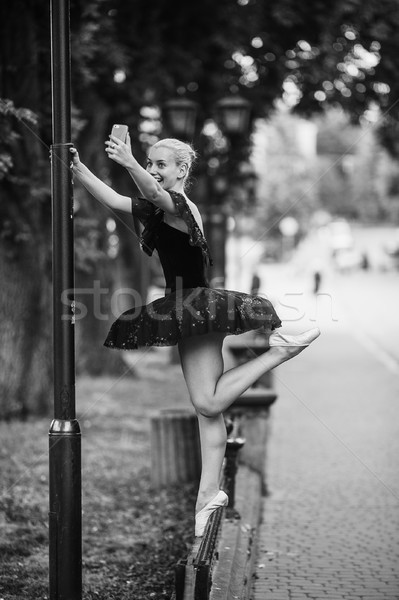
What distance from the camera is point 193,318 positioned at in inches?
171

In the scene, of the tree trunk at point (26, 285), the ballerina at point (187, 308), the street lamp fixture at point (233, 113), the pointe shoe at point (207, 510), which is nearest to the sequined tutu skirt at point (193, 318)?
the ballerina at point (187, 308)

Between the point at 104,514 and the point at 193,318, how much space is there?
3.48 meters

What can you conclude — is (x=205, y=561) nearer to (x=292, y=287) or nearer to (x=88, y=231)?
(x=88, y=231)

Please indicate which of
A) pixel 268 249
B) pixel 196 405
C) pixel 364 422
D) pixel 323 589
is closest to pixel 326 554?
pixel 323 589

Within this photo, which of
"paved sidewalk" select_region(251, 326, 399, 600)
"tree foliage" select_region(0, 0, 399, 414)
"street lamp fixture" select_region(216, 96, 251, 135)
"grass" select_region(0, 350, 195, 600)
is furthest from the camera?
"street lamp fixture" select_region(216, 96, 251, 135)

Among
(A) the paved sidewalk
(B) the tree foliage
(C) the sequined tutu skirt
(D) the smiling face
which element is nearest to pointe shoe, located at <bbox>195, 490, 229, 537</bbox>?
(A) the paved sidewalk

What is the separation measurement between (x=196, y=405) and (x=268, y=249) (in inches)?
2979

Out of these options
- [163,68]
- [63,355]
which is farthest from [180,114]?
[63,355]

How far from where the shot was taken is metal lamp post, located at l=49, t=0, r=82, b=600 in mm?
4242

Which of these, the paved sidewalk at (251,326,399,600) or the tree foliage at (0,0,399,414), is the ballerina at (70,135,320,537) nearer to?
the paved sidewalk at (251,326,399,600)

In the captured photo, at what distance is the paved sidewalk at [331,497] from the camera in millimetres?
5691

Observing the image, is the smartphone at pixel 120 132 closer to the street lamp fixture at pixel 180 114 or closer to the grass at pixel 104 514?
the grass at pixel 104 514

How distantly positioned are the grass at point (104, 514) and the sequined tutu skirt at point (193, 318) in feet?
5.40

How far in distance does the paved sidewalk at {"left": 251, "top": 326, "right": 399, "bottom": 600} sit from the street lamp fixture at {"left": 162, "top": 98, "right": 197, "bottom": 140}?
4.28 meters
